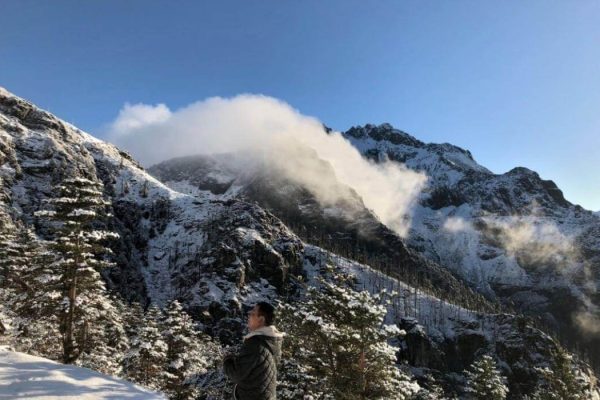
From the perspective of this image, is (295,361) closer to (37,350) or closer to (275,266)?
(37,350)

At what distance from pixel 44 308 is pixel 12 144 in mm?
141466

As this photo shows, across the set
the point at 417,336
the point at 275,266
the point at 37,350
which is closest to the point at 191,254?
the point at 275,266

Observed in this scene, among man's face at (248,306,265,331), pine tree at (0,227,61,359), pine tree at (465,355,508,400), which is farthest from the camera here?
pine tree at (465,355,508,400)

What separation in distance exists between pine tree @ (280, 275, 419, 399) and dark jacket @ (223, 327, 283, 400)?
504 inches

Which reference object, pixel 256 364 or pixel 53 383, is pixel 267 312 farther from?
pixel 53 383

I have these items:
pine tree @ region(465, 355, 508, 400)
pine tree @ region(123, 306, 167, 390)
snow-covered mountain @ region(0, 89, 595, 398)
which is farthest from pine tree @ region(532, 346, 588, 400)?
snow-covered mountain @ region(0, 89, 595, 398)

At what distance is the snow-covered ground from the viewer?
9.23m

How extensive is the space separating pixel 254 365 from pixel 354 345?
14476 millimetres

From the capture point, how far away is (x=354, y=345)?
1983 centimetres

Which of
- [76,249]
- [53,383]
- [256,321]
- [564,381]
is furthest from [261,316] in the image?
[564,381]

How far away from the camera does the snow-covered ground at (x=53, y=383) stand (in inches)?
363

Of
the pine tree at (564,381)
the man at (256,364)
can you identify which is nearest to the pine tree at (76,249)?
the man at (256,364)

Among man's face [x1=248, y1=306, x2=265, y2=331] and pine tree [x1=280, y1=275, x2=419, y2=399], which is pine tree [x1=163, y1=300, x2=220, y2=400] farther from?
man's face [x1=248, y1=306, x2=265, y2=331]

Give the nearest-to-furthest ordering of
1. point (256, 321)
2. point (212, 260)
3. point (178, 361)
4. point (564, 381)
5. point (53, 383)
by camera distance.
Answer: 1. point (256, 321)
2. point (53, 383)
3. point (178, 361)
4. point (564, 381)
5. point (212, 260)
